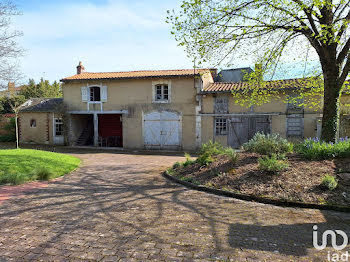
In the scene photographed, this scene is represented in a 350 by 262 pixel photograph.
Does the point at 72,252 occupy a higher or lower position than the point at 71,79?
lower

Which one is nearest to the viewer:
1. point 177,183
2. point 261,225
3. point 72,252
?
point 72,252

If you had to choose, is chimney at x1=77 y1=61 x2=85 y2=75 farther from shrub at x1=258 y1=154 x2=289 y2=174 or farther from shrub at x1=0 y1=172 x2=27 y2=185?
shrub at x1=258 y1=154 x2=289 y2=174

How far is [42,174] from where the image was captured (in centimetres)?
743

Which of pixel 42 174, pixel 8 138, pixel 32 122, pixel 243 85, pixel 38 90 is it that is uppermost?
pixel 38 90

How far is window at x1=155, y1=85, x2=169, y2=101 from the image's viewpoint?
54.3 ft

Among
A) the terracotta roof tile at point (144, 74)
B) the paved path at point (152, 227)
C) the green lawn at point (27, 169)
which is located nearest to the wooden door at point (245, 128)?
the terracotta roof tile at point (144, 74)

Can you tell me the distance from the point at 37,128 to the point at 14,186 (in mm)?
13932

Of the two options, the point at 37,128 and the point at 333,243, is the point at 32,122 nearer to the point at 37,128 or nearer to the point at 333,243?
the point at 37,128

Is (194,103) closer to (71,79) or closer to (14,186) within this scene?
(71,79)

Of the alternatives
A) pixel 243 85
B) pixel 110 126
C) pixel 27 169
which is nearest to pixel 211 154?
pixel 27 169

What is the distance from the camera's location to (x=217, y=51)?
8.83 m

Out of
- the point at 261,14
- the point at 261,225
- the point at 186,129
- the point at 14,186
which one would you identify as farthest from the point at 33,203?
the point at 186,129

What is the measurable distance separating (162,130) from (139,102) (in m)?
2.52

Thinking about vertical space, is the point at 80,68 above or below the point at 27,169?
above
